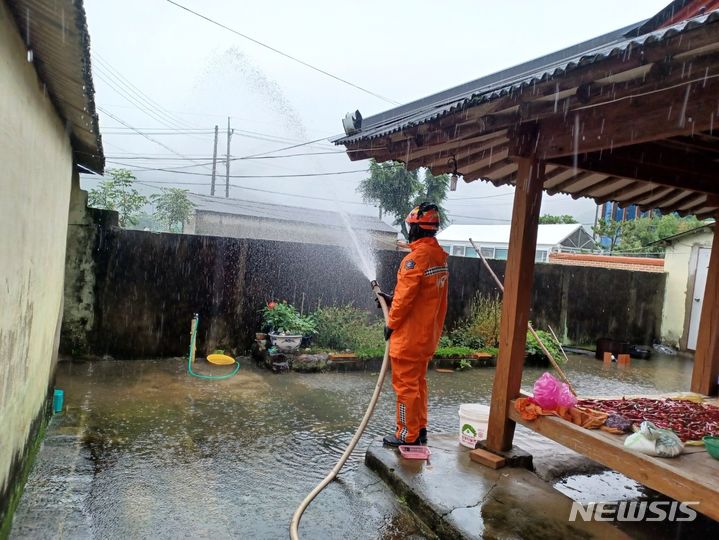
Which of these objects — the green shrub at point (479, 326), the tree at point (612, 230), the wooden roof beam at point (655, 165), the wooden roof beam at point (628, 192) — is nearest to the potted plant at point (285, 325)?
the green shrub at point (479, 326)

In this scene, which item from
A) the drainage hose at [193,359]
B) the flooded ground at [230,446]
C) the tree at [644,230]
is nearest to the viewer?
the flooded ground at [230,446]

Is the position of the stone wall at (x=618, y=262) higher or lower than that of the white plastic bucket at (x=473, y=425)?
higher

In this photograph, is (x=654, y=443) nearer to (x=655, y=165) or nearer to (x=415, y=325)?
(x=415, y=325)

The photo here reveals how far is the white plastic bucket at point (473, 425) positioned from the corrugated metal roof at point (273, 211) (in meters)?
18.3

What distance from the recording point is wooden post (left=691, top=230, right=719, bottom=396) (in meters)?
5.28

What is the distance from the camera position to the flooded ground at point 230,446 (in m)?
3.17

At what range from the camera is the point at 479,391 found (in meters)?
6.95

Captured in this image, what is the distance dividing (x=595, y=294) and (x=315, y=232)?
1550 centimetres

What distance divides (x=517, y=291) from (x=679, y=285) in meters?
10.2

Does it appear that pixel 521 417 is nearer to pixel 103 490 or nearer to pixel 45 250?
pixel 103 490

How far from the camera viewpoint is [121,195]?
16422mm

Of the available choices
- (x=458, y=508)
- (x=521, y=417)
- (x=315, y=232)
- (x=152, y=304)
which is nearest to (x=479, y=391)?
(x=521, y=417)

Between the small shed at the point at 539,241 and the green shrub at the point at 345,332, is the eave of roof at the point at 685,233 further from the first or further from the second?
the small shed at the point at 539,241

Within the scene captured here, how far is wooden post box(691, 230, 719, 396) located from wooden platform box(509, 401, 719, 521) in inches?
98.5
